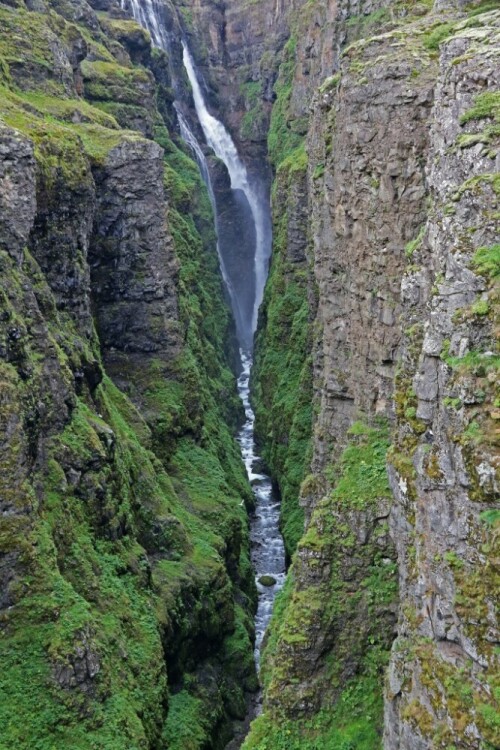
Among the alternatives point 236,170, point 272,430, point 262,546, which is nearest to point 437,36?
point 262,546

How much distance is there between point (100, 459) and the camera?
3525cm

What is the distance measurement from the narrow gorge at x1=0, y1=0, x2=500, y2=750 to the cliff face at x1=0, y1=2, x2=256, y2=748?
142 millimetres

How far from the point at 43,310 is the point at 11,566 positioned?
40.4ft

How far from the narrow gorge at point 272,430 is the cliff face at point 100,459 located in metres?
0.14

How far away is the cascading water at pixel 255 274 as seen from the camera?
55844mm

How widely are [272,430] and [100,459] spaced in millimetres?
29827

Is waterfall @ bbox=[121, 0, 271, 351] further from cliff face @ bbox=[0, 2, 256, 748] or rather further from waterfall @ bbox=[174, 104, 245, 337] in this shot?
cliff face @ bbox=[0, 2, 256, 748]

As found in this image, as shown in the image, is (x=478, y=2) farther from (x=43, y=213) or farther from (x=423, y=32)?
(x=43, y=213)

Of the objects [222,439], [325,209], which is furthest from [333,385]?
[222,439]

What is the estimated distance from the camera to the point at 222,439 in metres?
62.8

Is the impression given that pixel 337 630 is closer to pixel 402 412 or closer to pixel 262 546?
pixel 402 412

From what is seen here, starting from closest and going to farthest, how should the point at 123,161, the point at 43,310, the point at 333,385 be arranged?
the point at 333,385
the point at 43,310
the point at 123,161

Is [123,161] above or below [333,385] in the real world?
above

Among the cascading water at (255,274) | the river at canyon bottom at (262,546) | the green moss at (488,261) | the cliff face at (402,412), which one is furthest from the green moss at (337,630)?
the cascading water at (255,274)
